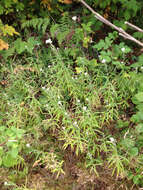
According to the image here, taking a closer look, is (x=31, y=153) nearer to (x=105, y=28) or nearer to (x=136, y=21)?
(x=105, y=28)

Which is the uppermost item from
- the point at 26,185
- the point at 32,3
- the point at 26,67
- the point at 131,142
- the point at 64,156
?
the point at 32,3

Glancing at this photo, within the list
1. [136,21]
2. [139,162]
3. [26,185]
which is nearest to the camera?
[139,162]

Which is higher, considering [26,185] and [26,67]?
[26,67]

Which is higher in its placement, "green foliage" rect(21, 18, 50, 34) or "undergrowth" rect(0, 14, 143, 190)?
"green foliage" rect(21, 18, 50, 34)

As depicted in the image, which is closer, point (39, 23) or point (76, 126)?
point (76, 126)

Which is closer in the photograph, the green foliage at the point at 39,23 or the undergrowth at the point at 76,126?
the undergrowth at the point at 76,126

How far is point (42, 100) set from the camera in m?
2.69

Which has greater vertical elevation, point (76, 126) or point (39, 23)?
point (39, 23)

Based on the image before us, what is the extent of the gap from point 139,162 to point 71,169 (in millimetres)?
733

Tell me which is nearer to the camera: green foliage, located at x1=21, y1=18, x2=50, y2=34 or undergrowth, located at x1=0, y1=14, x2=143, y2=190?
undergrowth, located at x1=0, y1=14, x2=143, y2=190

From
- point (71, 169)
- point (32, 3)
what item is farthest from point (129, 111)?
point (32, 3)

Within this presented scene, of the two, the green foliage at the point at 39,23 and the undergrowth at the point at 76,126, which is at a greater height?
the green foliage at the point at 39,23

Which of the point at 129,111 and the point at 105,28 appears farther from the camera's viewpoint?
the point at 105,28

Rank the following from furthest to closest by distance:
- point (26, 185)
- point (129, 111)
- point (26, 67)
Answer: point (26, 67) → point (129, 111) → point (26, 185)
